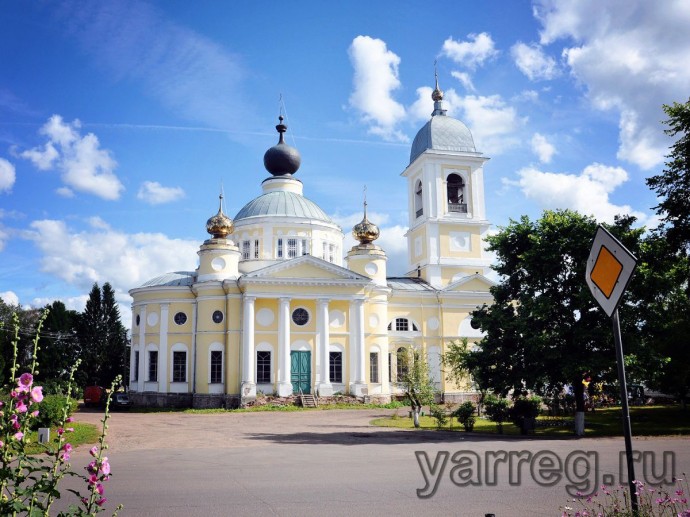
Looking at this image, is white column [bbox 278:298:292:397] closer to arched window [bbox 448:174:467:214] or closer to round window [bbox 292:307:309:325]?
round window [bbox 292:307:309:325]

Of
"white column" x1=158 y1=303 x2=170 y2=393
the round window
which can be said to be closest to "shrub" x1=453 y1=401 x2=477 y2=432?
the round window

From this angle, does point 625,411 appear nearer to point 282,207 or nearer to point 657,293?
point 657,293

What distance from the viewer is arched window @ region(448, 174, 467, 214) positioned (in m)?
49.0

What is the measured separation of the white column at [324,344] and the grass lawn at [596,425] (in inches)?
303

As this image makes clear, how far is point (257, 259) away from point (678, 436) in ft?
103

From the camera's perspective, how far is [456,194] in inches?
1978

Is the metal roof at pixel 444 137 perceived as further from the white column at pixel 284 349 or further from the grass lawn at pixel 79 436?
the grass lawn at pixel 79 436

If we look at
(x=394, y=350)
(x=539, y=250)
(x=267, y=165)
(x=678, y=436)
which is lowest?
(x=678, y=436)

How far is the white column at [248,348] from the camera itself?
127 ft

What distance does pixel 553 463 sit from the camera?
15141mm

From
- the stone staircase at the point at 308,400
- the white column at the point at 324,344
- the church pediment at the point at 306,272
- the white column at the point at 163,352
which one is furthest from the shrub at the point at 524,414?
the white column at the point at 163,352

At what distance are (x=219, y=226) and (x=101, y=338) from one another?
22753 mm

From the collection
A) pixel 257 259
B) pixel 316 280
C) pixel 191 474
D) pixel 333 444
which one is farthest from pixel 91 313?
pixel 191 474

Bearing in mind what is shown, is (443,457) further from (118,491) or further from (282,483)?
(118,491)
